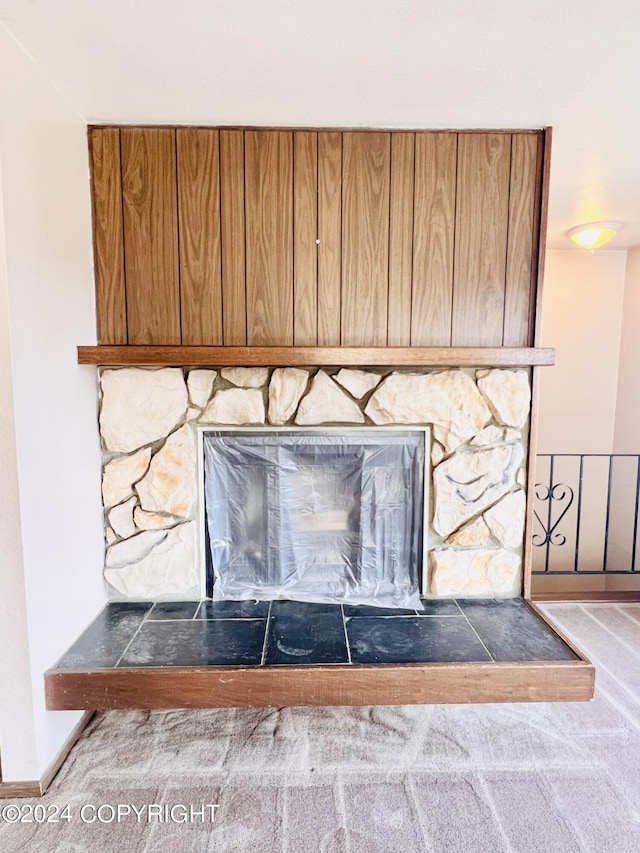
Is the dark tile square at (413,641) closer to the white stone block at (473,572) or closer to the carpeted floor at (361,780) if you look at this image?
the white stone block at (473,572)

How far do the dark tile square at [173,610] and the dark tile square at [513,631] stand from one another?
107 centimetres

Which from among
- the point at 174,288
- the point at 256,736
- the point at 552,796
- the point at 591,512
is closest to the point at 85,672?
the point at 256,736

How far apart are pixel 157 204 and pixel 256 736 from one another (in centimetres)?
197

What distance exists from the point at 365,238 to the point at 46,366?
1.19 meters

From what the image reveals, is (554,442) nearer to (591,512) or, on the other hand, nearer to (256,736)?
(591,512)

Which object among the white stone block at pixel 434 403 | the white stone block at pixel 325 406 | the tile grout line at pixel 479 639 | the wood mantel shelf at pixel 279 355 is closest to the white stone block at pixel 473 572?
the tile grout line at pixel 479 639

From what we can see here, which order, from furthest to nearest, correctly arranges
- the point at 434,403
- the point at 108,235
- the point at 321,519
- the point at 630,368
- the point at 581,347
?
the point at 581,347 < the point at 630,368 < the point at 321,519 < the point at 434,403 < the point at 108,235

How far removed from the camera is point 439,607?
1.87 m

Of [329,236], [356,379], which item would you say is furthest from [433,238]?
[356,379]

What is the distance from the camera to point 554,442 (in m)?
3.64

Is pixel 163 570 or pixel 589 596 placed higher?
pixel 163 570

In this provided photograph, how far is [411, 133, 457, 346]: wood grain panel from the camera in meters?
1.75

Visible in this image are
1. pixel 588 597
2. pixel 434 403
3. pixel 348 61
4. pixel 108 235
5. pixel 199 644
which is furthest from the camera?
pixel 588 597

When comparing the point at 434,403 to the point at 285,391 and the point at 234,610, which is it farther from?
the point at 234,610
